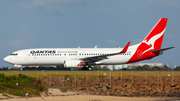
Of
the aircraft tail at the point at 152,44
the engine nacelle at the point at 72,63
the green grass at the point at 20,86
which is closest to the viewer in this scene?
the green grass at the point at 20,86

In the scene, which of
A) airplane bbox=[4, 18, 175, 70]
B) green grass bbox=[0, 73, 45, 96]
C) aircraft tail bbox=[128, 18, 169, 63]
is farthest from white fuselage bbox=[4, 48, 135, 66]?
→ green grass bbox=[0, 73, 45, 96]

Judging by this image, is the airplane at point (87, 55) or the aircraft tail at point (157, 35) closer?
the airplane at point (87, 55)

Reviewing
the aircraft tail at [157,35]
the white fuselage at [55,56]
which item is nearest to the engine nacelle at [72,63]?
the white fuselage at [55,56]

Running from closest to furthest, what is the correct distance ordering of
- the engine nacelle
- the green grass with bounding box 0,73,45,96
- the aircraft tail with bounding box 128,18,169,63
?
the green grass with bounding box 0,73,45,96 < the engine nacelle < the aircraft tail with bounding box 128,18,169,63

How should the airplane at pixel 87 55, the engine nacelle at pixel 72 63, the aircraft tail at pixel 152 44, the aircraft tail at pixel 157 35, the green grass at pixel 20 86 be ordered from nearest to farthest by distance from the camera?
the green grass at pixel 20 86 < the engine nacelle at pixel 72 63 < the airplane at pixel 87 55 < the aircraft tail at pixel 152 44 < the aircraft tail at pixel 157 35

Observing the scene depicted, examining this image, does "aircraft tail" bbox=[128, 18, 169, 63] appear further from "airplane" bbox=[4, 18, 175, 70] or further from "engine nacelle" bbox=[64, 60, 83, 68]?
"engine nacelle" bbox=[64, 60, 83, 68]

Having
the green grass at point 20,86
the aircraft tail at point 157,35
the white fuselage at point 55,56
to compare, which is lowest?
the green grass at point 20,86

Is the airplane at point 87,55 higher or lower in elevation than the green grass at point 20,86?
higher

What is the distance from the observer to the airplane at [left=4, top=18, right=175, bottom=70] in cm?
3731

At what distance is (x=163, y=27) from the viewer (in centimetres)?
3969

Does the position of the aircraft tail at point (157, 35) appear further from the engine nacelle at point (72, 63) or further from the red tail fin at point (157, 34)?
→ the engine nacelle at point (72, 63)

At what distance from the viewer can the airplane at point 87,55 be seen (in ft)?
122

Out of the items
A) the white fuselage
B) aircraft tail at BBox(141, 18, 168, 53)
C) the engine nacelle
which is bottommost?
the engine nacelle

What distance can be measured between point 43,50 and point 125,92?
15958mm
